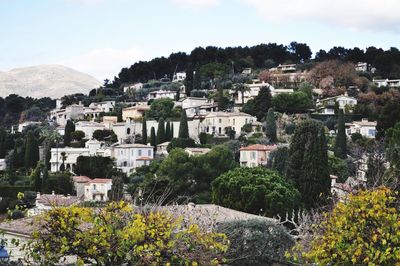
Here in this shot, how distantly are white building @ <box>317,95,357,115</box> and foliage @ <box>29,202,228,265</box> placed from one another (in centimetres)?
6782

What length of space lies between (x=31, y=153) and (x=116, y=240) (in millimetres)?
56090

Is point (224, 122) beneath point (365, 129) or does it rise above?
above

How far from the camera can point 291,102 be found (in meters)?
79.1

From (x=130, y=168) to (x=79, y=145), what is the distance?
1051 cm

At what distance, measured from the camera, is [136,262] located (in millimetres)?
12047

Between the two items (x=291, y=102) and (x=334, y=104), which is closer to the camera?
(x=291, y=102)

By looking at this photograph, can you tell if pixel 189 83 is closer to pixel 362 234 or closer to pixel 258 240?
pixel 258 240

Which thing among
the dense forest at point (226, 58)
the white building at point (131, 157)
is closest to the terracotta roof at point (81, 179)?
the white building at point (131, 157)

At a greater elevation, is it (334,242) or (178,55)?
(178,55)

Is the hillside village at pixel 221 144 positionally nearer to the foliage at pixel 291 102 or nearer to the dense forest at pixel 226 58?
the foliage at pixel 291 102

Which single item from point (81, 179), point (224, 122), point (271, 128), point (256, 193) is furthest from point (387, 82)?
point (256, 193)

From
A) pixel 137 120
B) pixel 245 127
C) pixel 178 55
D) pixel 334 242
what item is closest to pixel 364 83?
pixel 245 127

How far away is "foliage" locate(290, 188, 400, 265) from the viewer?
1209 cm

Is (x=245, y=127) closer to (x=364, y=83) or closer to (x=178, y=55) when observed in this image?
(x=364, y=83)
